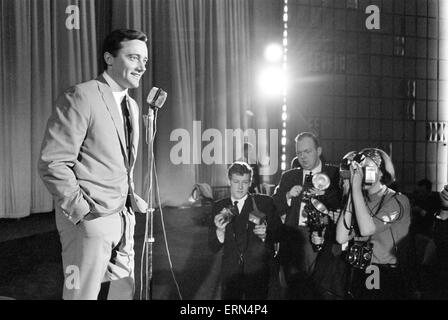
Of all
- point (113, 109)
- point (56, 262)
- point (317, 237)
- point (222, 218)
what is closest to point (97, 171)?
point (113, 109)

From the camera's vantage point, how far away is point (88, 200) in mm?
1414

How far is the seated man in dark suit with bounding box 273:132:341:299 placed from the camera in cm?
221

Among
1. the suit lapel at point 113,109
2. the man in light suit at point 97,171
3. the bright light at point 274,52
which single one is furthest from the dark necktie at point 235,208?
the bright light at point 274,52

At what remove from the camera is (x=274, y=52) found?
185 inches

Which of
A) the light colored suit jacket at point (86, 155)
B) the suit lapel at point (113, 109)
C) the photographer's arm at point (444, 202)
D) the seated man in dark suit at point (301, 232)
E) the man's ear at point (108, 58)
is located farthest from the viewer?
the seated man in dark suit at point (301, 232)

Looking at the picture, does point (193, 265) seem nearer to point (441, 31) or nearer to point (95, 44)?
point (95, 44)

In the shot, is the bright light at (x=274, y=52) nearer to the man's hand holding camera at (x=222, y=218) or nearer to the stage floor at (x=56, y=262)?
the stage floor at (x=56, y=262)

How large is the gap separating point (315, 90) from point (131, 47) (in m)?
3.33

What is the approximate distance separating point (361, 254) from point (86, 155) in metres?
1.12

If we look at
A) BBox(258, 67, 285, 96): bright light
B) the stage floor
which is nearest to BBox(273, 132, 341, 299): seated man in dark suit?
the stage floor

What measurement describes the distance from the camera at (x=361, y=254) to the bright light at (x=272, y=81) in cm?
308

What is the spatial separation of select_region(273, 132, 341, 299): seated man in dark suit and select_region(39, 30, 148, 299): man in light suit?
0.92 metres

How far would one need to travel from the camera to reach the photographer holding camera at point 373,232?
179 centimetres
